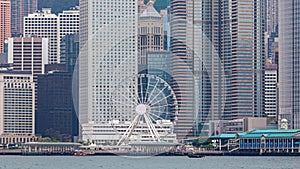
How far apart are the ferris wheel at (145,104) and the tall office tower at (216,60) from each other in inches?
904

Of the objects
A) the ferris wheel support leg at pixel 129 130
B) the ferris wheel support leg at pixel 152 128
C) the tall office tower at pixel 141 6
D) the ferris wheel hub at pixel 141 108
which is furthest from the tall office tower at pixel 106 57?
the ferris wheel hub at pixel 141 108

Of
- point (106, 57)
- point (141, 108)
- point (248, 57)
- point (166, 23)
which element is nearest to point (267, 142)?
point (166, 23)

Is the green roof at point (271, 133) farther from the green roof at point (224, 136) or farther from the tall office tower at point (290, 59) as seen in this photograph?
the tall office tower at point (290, 59)

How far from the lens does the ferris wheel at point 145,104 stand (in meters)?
118

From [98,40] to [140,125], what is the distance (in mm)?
28855

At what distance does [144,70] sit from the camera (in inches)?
5374

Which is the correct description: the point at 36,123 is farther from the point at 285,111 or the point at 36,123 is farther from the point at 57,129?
the point at 285,111

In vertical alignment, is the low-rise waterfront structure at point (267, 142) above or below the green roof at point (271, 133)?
below

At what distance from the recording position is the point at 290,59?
17262 centimetres

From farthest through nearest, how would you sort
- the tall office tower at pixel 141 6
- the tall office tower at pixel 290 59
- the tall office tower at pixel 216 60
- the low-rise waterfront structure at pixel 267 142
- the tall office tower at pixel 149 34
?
the tall office tower at pixel 290 59 → the tall office tower at pixel 141 6 → the tall office tower at pixel 216 60 → the low-rise waterfront structure at pixel 267 142 → the tall office tower at pixel 149 34

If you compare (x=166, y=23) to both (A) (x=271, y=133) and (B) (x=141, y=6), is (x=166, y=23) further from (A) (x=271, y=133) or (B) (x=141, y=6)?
(A) (x=271, y=133)

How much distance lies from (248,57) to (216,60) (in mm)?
7361

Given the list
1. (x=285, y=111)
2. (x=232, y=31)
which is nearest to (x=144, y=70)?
(x=285, y=111)

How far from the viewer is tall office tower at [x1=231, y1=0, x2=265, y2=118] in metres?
180
